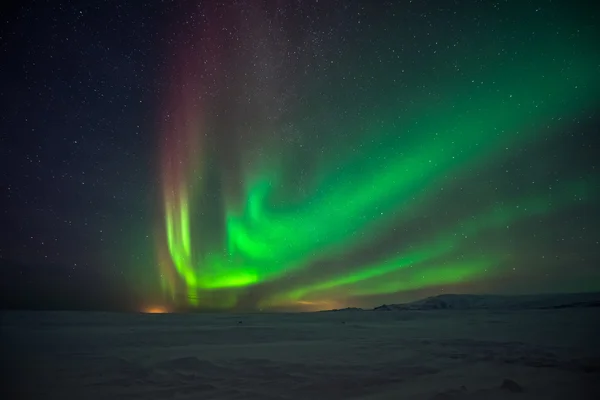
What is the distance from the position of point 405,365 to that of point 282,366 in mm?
2370

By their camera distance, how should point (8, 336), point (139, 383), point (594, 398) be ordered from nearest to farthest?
1. point (594, 398)
2. point (139, 383)
3. point (8, 336)

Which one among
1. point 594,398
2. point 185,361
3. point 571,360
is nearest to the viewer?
point 594,398

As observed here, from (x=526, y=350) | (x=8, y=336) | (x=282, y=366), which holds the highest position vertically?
(x=8, y=336)

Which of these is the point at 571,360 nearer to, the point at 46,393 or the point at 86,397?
the point at 86,397

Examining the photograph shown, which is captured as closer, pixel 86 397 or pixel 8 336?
pixel 86 397

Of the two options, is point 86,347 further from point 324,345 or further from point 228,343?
point 324,345

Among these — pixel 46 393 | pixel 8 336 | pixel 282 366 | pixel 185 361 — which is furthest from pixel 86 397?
pixel 8 336

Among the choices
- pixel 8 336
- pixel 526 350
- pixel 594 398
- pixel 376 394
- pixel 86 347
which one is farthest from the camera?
pixel 8 336

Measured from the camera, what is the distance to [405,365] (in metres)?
6.21

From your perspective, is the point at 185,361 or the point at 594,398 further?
the point at 185,361

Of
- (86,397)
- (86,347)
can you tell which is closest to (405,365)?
(86,397)

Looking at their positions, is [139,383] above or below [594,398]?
above

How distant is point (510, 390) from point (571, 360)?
267cm

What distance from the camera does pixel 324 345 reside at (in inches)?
353
